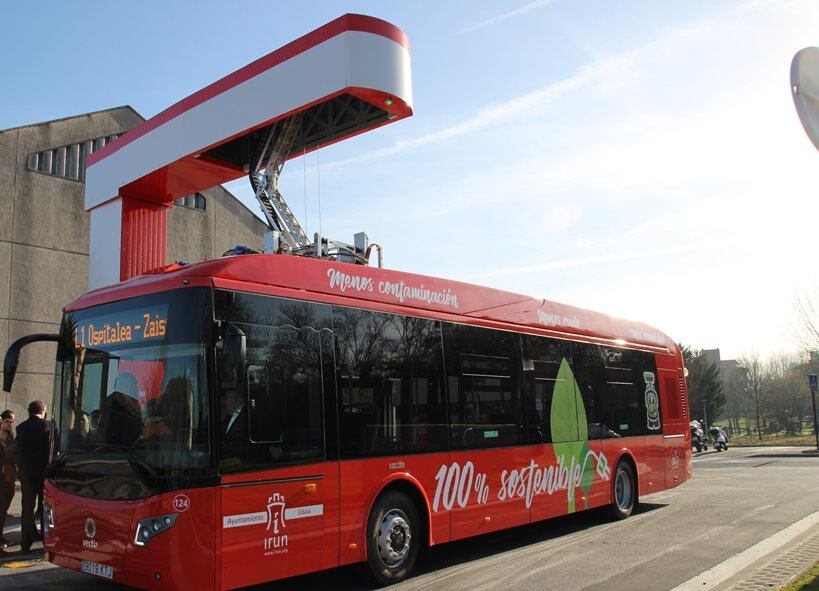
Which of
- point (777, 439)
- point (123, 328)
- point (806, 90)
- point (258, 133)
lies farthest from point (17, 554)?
point (777, 439)

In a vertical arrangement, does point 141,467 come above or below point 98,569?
above

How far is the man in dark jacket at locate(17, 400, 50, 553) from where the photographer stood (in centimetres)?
915

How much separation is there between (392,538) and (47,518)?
332 cm

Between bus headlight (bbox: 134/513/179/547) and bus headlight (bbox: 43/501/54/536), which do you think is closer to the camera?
bus headlight (bbox: 134/513/179/547)

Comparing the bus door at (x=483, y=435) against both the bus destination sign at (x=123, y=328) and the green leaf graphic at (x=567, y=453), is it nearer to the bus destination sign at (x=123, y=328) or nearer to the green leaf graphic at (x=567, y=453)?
the green leaf graphic at (x=567, y=453)

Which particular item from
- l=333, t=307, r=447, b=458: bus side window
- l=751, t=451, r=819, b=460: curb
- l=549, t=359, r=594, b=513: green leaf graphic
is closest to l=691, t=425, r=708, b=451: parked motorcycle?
l=751, t=451, r=819, b=460: curb

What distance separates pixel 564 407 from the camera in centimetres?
1043

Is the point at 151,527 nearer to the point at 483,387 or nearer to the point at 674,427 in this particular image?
the point at 483,387

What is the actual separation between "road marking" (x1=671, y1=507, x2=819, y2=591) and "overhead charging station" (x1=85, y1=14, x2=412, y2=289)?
17.4 ft

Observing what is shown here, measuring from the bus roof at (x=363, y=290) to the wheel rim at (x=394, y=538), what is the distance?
221cm

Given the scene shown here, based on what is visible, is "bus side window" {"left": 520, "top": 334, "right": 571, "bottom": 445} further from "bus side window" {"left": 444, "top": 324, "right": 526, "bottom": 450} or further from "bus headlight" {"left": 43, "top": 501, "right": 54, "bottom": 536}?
"bus headlight" {"left": 43, "top": 501, "right": 54, "bottom": 536}

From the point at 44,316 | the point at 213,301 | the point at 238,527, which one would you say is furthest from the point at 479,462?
the point at 44,316

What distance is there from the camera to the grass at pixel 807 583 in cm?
600

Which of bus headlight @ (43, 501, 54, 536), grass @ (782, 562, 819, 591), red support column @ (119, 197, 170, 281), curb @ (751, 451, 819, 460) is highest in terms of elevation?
red support column @ (119, 197, 170, 281)
